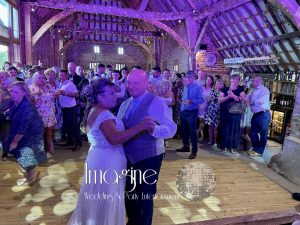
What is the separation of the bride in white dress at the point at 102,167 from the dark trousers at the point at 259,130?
3.56 meters

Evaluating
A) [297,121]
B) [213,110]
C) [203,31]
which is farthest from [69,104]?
[203,31]

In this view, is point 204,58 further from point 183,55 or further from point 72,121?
point 72,121

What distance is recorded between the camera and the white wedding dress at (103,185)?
6.47 feet

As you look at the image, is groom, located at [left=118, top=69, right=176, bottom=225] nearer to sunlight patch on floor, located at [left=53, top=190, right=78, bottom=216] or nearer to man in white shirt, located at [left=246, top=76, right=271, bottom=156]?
sunlight patch on floor, located at [left=53, top=190, right=78, bottom=216]

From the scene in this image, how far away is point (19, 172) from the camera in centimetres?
377

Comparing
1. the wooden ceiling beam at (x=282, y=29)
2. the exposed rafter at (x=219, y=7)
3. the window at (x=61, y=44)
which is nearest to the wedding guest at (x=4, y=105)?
the exposed rafter at (x=219, y=7)

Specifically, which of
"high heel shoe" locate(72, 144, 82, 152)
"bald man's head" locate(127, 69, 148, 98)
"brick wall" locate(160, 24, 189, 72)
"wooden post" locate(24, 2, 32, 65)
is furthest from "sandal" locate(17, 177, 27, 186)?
"brick wall" locate(160, 24, 189, 72)

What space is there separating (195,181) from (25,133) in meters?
2.22

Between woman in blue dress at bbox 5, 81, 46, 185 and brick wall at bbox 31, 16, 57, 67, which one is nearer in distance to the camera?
woman in blue dress at bbox 5, 81, 46, 185

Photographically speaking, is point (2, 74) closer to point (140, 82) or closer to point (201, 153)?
point (140, 82)

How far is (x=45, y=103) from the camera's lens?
162 inches

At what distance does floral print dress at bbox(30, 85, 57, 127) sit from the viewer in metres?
4.02

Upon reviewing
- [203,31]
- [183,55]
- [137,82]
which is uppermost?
[203,31]

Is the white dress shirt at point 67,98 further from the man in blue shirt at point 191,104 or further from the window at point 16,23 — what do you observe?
the window at point 16,23
